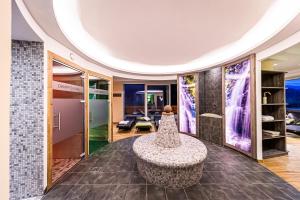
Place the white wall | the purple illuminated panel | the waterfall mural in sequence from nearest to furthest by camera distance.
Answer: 1. the white wall
2. the waterfall mural
3. the purple illuminated panel

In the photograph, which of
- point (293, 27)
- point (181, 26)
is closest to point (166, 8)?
point (181, 26)

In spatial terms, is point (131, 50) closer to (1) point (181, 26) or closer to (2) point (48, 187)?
(1) point (181, 26)

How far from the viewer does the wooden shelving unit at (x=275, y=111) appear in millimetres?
3545

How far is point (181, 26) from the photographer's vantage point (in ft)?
8.27

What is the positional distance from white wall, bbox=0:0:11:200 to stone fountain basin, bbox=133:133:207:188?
5.82ft

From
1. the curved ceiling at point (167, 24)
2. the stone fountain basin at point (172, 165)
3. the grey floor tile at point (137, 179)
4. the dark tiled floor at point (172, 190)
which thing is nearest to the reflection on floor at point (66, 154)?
the dark tiled floor at point (172, 190)

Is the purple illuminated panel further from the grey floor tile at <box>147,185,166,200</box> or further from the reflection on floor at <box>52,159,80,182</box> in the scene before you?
the reflection on floor at <box>52,159,80,182</box>

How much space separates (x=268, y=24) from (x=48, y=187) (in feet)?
15.0

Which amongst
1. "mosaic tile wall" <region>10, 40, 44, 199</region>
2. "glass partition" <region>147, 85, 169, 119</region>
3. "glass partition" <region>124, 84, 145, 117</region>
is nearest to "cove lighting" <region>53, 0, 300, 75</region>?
"mosaic tile wall" <region>10, 40, 44, 199</region>

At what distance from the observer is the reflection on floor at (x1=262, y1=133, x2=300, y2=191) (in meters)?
2.54

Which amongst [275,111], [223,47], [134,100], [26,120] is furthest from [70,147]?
[134,100]

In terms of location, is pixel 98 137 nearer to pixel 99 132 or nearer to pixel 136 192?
pixel 99 132

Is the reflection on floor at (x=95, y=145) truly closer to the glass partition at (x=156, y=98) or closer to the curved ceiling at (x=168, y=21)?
the curved ceiling at (x=168, y=21)

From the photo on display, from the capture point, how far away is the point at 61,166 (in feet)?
9.59
